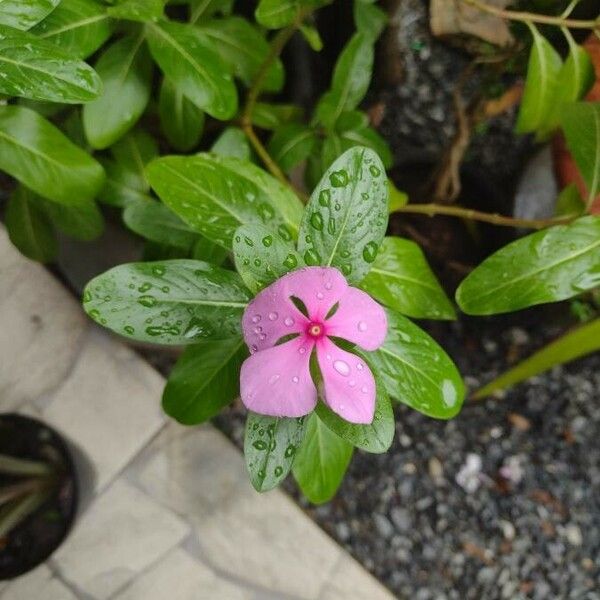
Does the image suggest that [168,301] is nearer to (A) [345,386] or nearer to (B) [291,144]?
(A) [345,386]

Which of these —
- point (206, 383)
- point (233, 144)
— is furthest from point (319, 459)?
point (233, 144)

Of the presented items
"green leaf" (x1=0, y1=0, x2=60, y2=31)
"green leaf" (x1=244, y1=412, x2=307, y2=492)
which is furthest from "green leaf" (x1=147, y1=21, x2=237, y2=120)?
"green leaf" (x1=244, y1=412, x2=307, y2=492)

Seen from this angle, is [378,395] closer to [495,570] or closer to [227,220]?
[227,220]

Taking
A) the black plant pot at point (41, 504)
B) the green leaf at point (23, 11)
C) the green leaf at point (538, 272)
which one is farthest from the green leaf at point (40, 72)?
the black plant pot at point (41, 504)

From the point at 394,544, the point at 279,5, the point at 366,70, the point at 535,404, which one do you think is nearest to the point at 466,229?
the point at 535,404

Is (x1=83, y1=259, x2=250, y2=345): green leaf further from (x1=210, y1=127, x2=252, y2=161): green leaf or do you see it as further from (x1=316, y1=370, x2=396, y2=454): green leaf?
(x1=210, y1=127, x2=252, y2=161): green leaf

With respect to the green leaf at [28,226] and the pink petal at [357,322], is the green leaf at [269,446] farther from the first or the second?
the green leaf at [28,226]

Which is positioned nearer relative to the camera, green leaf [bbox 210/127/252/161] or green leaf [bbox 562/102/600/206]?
green leaf [bbox 562/102/600/206]
